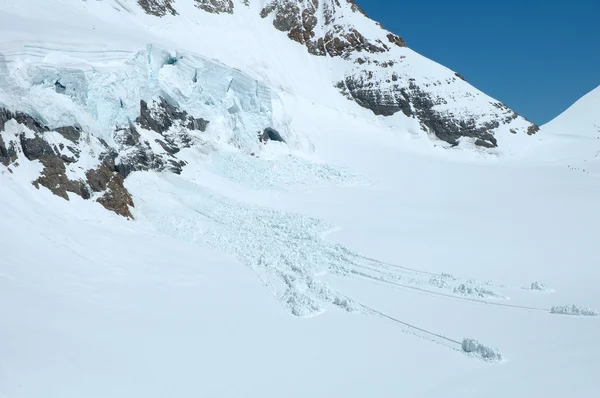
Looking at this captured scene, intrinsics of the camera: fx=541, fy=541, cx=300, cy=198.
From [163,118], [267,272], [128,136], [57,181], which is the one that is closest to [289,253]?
[267,272]

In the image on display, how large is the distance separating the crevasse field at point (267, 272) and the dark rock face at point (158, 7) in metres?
9.01

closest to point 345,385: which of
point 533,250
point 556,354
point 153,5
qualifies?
point 556,354

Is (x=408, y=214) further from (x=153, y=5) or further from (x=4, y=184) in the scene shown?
(x=153, y=5)

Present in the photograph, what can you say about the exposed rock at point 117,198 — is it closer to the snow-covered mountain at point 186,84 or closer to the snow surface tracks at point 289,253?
the snow-covered mountain at point 186,84

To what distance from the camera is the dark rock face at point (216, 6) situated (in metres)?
41.3

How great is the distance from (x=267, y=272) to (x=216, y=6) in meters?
33.8

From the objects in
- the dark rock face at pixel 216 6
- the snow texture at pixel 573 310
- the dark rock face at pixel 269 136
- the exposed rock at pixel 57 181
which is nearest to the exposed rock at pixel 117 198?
the exposed rock at pixel 57 181

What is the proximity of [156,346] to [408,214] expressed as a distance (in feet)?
46.5

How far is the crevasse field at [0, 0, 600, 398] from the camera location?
29.4 ft

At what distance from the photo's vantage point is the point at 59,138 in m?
15.5

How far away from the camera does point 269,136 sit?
89.4 feet

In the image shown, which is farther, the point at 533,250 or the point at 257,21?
the point at 257,21

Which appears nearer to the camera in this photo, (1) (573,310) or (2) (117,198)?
(1) (573,310)

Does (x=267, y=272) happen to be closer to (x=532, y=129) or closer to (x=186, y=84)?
(x=186, y=84)
